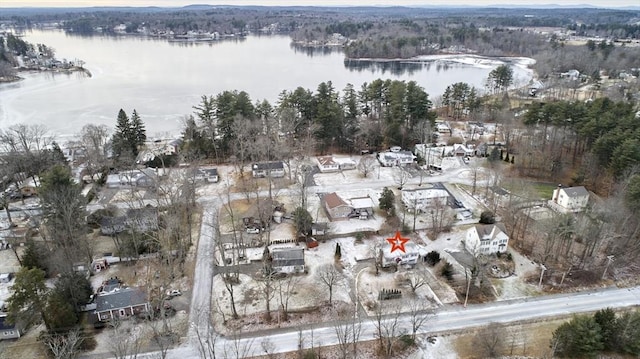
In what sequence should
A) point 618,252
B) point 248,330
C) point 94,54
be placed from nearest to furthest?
point 248,330 → point 618,252 → point 94,54

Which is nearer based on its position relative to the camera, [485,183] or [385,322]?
[385,322]

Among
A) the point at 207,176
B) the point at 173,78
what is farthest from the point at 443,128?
the point at 173,78

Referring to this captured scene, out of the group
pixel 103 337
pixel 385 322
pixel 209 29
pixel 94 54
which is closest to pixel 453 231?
pixel 385 322

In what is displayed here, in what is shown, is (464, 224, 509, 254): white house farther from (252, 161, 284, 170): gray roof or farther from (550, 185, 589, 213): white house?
(252, 161, 284, 170): gray roof

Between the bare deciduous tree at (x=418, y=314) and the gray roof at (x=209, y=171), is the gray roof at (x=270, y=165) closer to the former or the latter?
the gray roof at (x=209, y=171)

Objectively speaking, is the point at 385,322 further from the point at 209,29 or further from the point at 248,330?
the point at 209,29

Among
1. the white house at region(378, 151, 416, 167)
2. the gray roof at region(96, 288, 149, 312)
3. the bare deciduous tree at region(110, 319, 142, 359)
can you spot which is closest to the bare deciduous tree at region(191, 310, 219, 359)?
the bare deciduous tree at region(110, 319, 142, 359)

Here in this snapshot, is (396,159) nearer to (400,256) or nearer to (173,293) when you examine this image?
(400,256)
